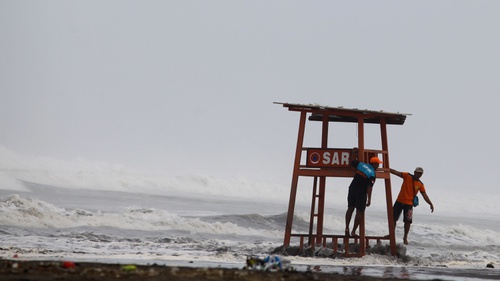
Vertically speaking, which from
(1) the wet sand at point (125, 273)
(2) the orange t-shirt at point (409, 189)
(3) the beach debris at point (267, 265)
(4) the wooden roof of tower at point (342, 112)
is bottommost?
(1) the wet sand at point (125, 273)

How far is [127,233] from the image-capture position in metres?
33.2

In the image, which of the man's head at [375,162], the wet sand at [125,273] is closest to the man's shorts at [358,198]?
the man's head at [375,162]

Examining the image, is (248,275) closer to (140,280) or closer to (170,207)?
(140,280)

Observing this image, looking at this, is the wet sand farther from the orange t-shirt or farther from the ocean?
the orange t-shirt

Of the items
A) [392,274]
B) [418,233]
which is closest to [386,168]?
[392,274]

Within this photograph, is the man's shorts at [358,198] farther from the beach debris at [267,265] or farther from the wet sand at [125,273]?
the wet sand at [125,273]

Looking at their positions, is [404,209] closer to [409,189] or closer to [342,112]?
[409,189]

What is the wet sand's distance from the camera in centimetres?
1466

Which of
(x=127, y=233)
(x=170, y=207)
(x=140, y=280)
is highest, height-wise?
(x=170, y=207)

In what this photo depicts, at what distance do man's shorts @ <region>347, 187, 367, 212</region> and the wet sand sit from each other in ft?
24.0

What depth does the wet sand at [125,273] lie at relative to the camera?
1466 cm

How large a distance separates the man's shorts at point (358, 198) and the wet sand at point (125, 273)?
24.0ft

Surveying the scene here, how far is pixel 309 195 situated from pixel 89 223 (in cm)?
5210

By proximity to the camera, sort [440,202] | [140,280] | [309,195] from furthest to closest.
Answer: [440,202] → [309,195] → [140,280]
